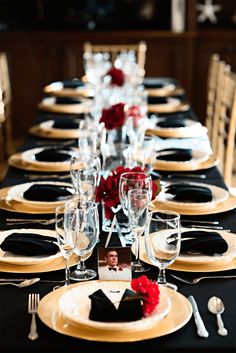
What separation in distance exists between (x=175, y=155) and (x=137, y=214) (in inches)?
41.3

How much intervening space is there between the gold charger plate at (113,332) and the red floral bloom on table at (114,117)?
145 centimetres

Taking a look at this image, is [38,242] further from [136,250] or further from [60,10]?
[60,10]

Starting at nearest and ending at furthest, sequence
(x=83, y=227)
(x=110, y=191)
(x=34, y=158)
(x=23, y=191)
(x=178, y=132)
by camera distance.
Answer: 1. (x=83, y=227)
2. (x=110, y=191)
3. (x=23, y=191)
4. (x=34, y=158)
5. (x=178, y=132)

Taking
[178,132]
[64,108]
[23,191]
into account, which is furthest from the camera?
[64,108]

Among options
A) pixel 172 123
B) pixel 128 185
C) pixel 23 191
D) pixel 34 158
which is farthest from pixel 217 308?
pixel 172 123

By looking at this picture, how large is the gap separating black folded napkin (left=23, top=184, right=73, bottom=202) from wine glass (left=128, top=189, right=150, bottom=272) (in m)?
0.55

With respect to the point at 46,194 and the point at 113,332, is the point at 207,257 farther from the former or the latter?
the point at 46,194

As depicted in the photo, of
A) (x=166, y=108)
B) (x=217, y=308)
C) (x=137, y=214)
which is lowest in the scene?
(x=166, y=108)

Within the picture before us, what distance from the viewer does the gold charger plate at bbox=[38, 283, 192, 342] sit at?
1353 mm

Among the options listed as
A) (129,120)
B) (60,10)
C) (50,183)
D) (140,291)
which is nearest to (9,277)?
(140,291)

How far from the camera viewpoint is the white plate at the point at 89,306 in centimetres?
136

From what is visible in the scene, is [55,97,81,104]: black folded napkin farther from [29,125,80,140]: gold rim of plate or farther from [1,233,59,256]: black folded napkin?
[1,233,59,256]: black folded napkin

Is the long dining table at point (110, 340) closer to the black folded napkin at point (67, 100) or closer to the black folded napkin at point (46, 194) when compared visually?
the black folded napkin at point (46, 194)

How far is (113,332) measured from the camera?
1.36 metres
